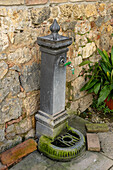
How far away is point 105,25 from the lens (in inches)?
142

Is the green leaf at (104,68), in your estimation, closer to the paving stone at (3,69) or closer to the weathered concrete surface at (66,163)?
the weathered concrete surface at (66,163)

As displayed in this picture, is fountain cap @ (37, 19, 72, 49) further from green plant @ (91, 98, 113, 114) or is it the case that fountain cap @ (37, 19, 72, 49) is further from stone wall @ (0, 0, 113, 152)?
green plant @ (91, 98, 113, 114)

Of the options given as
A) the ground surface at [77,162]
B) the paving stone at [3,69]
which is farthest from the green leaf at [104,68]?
the paving stone at [3,69]

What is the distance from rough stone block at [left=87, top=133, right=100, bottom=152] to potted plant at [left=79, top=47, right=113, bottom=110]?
626mm

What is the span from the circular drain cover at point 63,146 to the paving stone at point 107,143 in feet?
0.93

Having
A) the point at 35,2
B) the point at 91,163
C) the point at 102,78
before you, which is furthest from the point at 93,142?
the point at 35,2

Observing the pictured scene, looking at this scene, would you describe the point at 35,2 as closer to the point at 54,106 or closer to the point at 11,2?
the point at 11,2

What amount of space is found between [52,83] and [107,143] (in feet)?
3.61

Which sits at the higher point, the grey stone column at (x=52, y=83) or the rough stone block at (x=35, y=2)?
the rough stone block at (x=35, y=2)

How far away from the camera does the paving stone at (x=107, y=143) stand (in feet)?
8.59

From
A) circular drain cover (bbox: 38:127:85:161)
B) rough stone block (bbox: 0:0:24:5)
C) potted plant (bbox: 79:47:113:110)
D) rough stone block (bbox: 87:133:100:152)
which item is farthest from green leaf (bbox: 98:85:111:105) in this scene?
rough stone block (bbox: 0:0:24:5)

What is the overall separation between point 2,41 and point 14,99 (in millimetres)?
669

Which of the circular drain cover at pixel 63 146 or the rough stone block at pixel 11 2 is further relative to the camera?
the circular drain cover at pixel 63 146

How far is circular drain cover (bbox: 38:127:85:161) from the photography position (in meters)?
2.43
